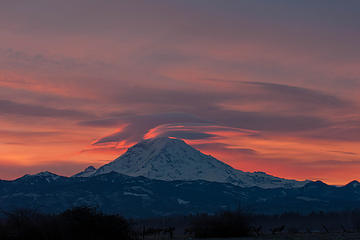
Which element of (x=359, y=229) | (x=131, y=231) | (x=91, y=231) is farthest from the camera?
(x=359, y=229)

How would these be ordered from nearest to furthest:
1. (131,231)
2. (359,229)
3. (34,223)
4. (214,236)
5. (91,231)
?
1. (34,223)
2. (91,231)
3. (131,231)
4. (214,236)
5. (359,229)

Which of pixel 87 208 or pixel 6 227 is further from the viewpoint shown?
pixel 87 208

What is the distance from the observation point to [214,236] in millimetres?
69562

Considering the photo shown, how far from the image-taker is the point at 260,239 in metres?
63.0

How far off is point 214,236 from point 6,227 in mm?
26499

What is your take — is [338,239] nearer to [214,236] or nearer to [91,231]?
[214,236]

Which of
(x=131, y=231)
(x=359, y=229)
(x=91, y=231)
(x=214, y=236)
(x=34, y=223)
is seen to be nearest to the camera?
(x=34, y=223)

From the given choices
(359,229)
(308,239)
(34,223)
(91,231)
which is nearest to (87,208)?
(91,231)

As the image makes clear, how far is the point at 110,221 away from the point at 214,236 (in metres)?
17.5

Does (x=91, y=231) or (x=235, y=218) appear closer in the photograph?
(x=91, y=231)

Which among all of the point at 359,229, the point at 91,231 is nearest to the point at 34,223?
the point at 91,231

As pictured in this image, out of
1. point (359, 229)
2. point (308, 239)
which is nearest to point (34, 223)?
point (308, 239)

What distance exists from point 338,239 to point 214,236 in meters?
15.2

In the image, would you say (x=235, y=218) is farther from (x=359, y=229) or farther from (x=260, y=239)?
(x=359, y=229)
